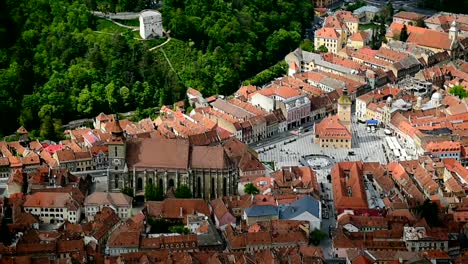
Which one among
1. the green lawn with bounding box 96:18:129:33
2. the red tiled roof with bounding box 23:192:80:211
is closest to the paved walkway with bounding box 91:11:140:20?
the green lawn with bounding box 96:18:129:33

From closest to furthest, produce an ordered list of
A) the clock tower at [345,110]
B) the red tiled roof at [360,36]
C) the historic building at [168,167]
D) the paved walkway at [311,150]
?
the historic building at [168,167], the paved walkway at [311,150], the clock tower at [345,110], the red tiled roof at [360,36]

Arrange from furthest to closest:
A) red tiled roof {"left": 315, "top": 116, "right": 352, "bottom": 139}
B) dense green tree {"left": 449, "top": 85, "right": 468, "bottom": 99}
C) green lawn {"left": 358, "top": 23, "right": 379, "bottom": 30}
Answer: green lawn {"left": 358, "top": 23, "right": 379, "bottom": 30} → dense green tree {"left": 449, "top": 85, "right": 468, "bottom": 99} → red tiled roof {"left": 315, "top": 116, "right": 352, "bottom": 139}

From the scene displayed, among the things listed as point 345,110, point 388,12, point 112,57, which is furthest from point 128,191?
point 388,12

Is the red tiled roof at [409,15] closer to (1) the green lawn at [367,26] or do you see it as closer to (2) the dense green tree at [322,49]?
(1) the green lawn at [367,26]

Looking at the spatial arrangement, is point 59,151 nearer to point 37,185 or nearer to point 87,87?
point 37,185

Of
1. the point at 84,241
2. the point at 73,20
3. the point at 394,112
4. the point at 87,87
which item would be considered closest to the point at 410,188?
the point at 394,112

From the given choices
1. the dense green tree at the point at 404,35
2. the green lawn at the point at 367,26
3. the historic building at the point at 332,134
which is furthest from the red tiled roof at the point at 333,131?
the green lawn at the point at 367,26

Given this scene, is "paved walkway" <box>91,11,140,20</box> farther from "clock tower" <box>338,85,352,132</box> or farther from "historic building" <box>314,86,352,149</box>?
"historic building" <box>314,86,352,149</box>
